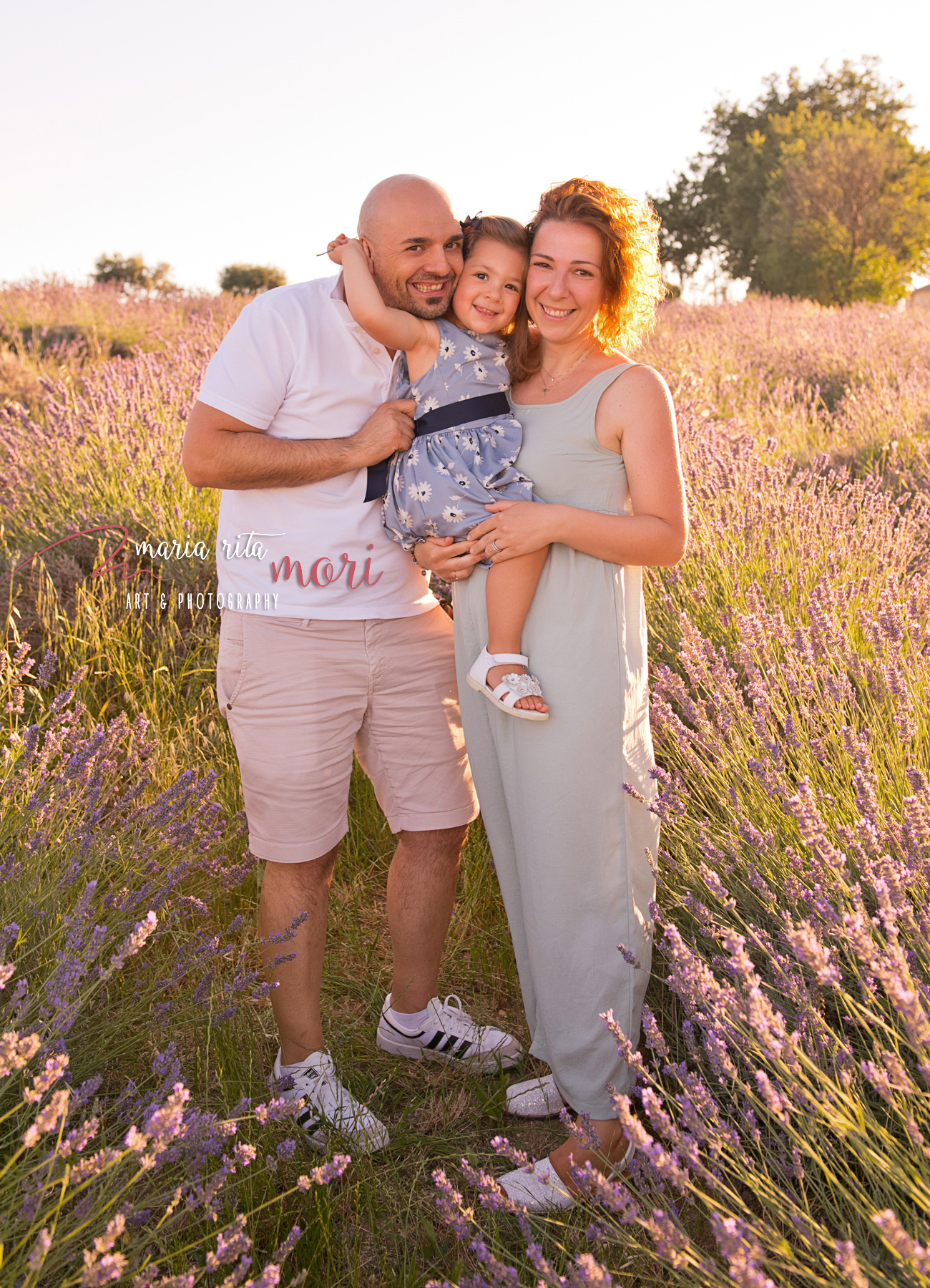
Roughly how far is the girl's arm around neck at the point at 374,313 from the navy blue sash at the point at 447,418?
0.18 meters

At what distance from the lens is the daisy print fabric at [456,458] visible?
2.09 meters

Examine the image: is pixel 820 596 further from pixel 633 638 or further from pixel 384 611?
pixel 384 611

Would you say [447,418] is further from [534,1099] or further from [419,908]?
[534,1099]

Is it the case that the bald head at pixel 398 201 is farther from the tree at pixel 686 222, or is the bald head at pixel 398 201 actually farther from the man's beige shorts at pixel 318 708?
the tree at pixel 686 222

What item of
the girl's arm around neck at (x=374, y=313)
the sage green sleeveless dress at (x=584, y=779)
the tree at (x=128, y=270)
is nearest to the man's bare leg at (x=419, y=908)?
the sage green sleeveless dress at (x=584, y=779)

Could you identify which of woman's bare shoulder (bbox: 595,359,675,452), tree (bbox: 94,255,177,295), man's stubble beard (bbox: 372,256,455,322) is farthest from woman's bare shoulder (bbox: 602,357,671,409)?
tree (bbox: 94,255,177,295)

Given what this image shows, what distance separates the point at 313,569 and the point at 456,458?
0.44 meters

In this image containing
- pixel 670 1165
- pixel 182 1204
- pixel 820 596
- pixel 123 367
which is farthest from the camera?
pixel 123 367

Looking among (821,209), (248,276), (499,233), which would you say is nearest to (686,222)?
(821,209)

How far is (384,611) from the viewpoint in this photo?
89.8 inches

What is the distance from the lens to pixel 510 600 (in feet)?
→ 6.58

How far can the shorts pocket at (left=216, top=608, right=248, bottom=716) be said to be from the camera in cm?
224

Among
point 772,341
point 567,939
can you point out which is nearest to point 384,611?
point 567,939

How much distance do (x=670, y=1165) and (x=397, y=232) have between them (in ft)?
6.46
